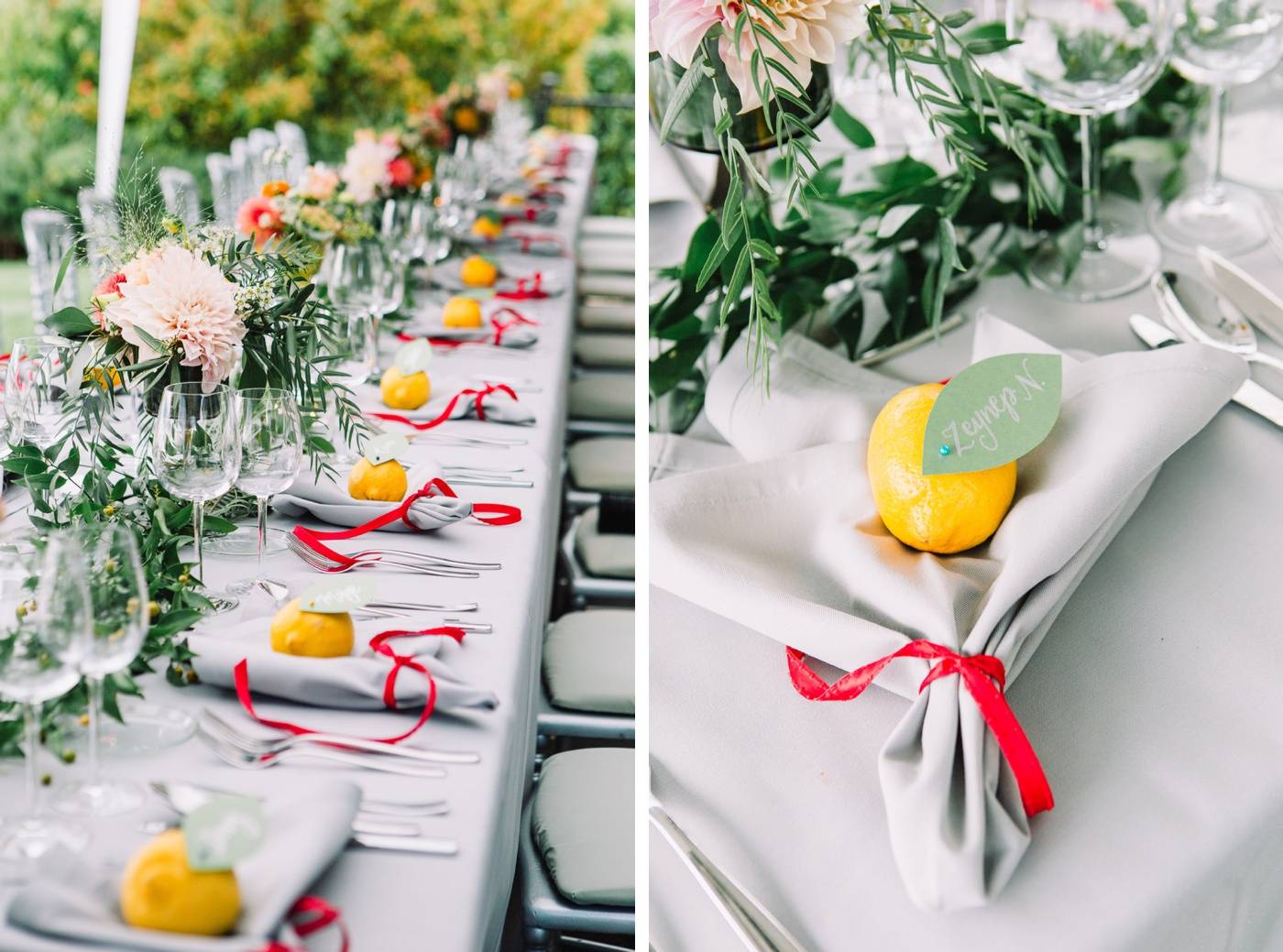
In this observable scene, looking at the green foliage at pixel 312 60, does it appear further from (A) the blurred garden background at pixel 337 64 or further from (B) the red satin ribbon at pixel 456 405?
(B) the red satin ribbon at pixel 456 405

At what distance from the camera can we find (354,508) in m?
1.38

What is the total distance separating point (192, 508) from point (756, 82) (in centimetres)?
72

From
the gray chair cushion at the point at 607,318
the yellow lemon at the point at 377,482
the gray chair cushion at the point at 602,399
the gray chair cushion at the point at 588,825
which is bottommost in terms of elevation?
the gray chair cushion at the point at 588,825

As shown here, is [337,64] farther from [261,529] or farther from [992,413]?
[992,413]

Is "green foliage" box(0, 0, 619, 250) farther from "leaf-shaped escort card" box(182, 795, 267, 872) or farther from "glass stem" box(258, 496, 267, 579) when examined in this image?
"leaf-shaped escort card" box(182, 795, 267, 872)

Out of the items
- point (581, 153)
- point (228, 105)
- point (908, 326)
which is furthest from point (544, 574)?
point (228, 105)

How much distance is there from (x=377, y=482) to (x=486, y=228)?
76.3 inches

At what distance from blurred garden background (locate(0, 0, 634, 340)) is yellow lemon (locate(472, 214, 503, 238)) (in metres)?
5.76

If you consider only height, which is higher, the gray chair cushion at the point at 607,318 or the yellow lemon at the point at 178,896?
the yellow lemon at the point at 178,896

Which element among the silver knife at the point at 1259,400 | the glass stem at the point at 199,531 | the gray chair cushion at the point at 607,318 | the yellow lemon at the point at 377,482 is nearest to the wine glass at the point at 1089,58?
the silver knife at the point at 1259,400

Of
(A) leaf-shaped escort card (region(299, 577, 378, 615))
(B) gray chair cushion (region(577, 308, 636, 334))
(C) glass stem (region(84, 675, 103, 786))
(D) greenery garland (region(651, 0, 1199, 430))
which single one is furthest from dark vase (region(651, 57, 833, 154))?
(B) gray chair cushion (region(577, 308, 636, 334))

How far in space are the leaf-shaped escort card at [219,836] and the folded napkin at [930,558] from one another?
37cm

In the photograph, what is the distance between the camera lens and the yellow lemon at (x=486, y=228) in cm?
323

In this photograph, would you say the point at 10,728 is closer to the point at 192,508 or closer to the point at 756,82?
the point at 192,508
